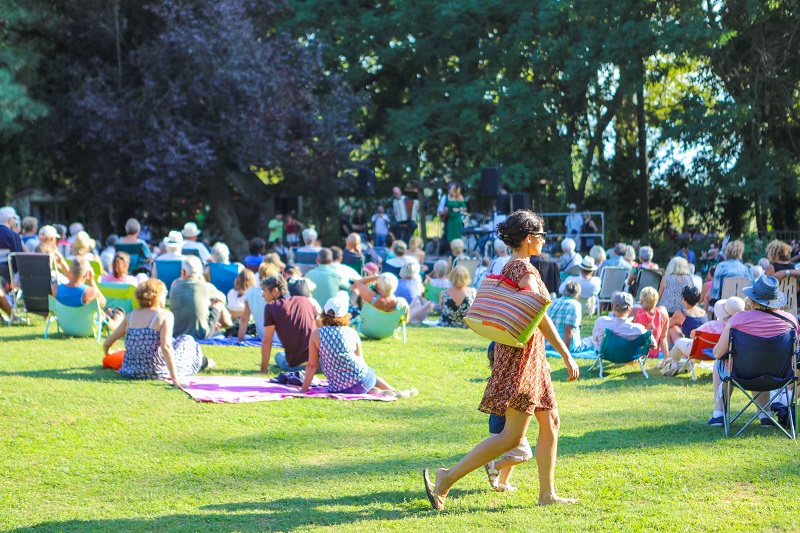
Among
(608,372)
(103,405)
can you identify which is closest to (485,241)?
(608,372)

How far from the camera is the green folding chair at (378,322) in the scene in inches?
460

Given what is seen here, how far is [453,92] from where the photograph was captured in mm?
25922

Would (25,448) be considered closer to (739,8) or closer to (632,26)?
(632,26)

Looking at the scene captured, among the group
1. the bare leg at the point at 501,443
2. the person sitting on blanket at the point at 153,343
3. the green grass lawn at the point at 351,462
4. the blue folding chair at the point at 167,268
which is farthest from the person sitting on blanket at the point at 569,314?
the bare leg at the point at 501,443

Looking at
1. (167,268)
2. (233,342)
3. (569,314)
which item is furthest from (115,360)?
(569,314)

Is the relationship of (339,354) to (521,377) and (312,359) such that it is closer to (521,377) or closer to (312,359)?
(312,359)

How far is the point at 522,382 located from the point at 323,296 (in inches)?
296

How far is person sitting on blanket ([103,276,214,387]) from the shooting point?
8.52 meters

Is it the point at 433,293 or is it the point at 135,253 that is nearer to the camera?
the point at 433,293

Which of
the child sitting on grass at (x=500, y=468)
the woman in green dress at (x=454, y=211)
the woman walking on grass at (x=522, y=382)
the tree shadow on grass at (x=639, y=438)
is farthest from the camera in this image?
the woman in green dress at (x=454, y=211)

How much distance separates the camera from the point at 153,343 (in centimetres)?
877

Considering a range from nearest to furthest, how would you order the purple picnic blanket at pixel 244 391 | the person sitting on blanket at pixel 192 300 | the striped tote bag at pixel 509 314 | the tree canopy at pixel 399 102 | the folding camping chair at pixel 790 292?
the striped tote bag at pixel 509 314 → the purple picnic blanket at pixel 244 391 → the folding camping chair at pixel 790 292 → the person sitting on blanket at pixel 192 300 → the tree canopy at pixel 399 102

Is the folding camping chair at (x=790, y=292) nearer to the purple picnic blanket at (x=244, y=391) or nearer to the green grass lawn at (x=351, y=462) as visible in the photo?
the green grass lawn at (x=351, y=462)

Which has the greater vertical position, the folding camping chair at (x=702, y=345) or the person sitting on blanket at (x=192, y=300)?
the person sitting on blanket at (x=192, y=300)
